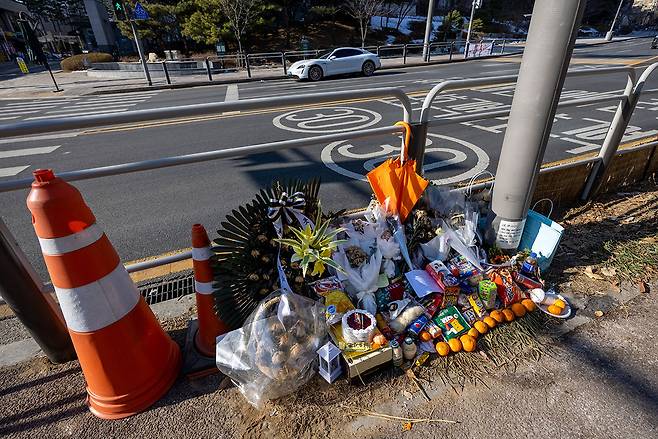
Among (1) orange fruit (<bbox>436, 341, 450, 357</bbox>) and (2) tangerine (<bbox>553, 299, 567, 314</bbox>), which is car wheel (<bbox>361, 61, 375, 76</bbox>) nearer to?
(2) tangerine (<bbox>553, 299, 567, 314</bbox>)

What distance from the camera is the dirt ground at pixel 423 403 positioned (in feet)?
5.32

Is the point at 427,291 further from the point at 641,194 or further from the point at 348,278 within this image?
the point at 641,194

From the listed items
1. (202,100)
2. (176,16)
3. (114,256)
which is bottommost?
(202,100)

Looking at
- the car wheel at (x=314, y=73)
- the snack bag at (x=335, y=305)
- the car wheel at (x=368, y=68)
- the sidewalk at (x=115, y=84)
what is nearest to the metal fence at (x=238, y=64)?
the sidewalk at (x=115, y=84)

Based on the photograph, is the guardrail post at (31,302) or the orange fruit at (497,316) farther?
the orange fruit at (497,316)

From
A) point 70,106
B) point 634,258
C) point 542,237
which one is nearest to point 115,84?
point 70,106

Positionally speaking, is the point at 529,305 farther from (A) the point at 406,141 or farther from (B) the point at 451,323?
(A) the point at 406,141

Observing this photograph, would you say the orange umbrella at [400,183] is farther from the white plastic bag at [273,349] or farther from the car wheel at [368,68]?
the car wheel at [368,68]

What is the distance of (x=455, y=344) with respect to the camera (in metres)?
1.99

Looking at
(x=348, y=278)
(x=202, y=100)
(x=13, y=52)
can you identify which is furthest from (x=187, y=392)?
(x=13, y=52)

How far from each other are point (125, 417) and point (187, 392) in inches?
12.0

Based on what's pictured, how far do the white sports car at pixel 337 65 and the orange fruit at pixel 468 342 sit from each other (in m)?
16.0

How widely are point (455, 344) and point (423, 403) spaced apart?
1.39ft

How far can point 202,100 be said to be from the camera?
12.4 meters
